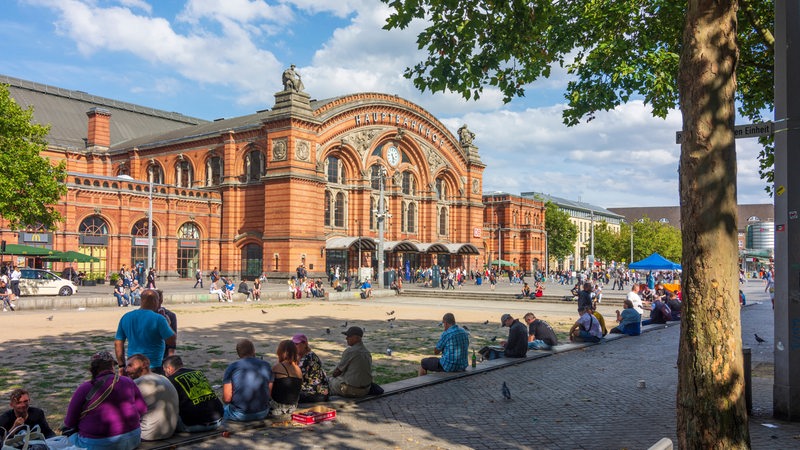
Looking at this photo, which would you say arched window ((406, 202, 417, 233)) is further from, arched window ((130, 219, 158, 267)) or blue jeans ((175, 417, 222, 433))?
blue jeans ((175, 417, 222, 433))

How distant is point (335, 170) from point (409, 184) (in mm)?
9727

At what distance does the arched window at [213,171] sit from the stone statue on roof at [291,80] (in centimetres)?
951

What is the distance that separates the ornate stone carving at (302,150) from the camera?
4556 cm

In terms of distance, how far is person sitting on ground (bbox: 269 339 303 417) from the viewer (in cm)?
822

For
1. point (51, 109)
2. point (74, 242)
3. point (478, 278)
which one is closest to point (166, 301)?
point (74, 242)

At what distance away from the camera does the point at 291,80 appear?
4628cm

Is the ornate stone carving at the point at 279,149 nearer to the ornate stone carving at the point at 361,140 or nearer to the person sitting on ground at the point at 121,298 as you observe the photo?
the ornate stone carving at the point at 361,140

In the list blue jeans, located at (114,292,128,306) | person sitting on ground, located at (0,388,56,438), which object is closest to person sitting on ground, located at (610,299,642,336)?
person sitting on ground, located at (0,388,56,438)

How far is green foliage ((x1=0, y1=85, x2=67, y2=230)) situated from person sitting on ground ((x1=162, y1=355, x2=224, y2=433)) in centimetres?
2507

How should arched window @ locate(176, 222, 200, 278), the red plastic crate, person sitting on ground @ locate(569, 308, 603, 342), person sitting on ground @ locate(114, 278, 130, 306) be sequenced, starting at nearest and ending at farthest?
the red plastic crate → person sitting on ground @ locate(569, 308, 603, 342) → person sitting on ground @ locate(114, 278, 130, 306) → arched window @ locate(176, 222, 200, 278)

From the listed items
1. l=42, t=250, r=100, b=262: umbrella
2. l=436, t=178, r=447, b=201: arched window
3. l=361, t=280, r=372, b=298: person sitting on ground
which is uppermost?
l=436, t=178, r=447, b=201: arched window

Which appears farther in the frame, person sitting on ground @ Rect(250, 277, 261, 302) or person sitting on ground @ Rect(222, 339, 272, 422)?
person sitting on ground @ Rect(250, 277, 261, 302)

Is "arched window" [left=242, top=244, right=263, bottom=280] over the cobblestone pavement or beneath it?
over

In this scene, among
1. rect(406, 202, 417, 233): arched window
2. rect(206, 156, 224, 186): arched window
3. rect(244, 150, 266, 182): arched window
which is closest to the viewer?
rect(244, 150, 266, 182): arched window
